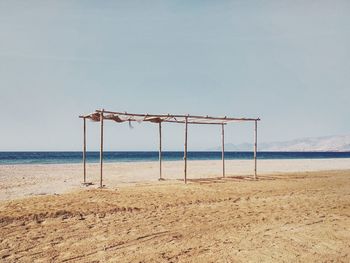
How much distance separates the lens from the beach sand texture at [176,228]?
16.4ft

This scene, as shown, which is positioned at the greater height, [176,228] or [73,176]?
[176,228]

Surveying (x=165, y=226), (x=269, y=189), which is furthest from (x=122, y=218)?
(x=269, y=189)

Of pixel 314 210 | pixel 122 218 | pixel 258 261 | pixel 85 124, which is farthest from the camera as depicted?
pixel 85 124

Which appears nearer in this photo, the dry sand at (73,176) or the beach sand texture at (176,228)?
the beach sand texture at (176,228)

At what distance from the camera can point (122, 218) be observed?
24.0 feet

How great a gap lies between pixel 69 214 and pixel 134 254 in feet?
10.6

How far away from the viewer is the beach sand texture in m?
5.01

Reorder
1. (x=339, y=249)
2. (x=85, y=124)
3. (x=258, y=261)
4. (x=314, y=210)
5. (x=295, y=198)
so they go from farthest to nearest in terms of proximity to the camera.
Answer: (x=85, y=124)
(x=295, y=198)
(x=314, y=210)
(x=339, y=249)
(x=258, y=261)

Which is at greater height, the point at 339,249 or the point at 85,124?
the point at 85,124

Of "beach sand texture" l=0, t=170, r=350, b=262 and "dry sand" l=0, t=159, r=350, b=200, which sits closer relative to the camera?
"beach sand texture" l=0, t=170, r=350, b=262

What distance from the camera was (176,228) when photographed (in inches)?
253

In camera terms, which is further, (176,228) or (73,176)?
(73,176)

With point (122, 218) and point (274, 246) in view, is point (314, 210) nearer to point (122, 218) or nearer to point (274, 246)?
point (274, 246)

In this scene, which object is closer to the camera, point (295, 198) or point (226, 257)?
point (226, 257)
